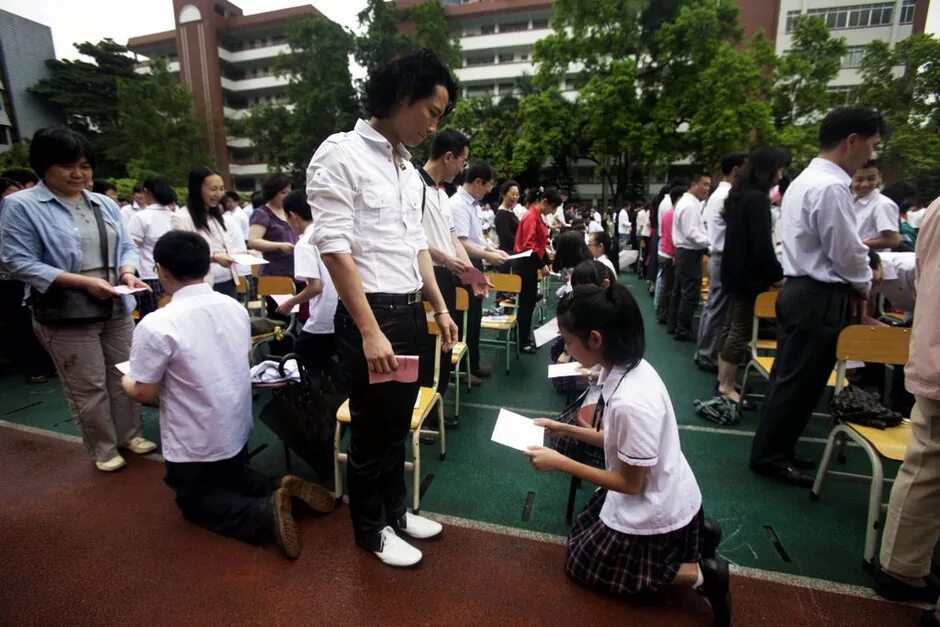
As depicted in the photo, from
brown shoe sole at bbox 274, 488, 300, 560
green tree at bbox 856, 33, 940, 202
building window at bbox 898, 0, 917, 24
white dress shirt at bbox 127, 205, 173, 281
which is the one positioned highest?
building window at bbox 898, 0, 917, 24

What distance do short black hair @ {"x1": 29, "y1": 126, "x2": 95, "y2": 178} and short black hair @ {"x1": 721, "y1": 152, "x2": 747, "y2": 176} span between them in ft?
15.7

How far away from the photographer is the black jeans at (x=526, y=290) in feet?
15.2

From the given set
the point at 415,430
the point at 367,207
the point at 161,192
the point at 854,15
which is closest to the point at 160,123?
the point at 161,192

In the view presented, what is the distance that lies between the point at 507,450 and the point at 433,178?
1856 millimetres

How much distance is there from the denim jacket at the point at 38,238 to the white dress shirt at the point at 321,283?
3.72ft

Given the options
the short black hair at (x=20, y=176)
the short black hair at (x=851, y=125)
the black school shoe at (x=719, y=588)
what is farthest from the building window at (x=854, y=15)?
the short black hair at (x=20, y=176)

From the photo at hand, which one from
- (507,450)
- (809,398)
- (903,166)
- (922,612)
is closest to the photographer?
(922,612)

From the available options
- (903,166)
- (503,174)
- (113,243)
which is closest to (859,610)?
(113,243)

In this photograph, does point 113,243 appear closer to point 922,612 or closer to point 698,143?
point 922,612

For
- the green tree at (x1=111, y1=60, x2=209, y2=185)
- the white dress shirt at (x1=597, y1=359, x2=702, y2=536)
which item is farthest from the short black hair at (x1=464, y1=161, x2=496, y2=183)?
the green tree at (x1=111, y1=60, x2=209, y2=185)

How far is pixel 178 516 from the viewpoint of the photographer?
2.25m

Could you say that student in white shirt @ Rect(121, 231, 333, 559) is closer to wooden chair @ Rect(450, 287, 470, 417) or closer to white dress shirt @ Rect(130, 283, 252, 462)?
white dress shirt @ Rect(130, 283, 252, 462)

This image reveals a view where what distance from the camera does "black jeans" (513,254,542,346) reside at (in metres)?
4.62

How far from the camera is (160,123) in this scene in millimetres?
25078
